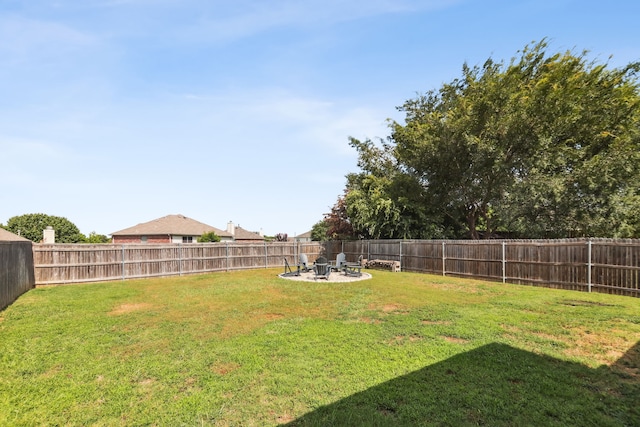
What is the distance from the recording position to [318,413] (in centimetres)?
327

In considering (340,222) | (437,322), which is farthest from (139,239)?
(437,322)

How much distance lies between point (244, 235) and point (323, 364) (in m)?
46.2

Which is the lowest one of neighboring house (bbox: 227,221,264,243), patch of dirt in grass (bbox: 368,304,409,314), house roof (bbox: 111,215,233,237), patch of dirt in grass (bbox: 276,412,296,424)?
neighboring house (bbox: 227,221,264,243)

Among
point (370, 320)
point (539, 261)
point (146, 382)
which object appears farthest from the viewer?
point (539, 261)

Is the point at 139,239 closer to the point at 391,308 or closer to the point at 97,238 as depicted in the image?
the point at 97,238

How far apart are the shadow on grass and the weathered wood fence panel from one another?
32.8ft

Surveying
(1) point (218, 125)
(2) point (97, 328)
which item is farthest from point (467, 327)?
(1) point (218, 125)

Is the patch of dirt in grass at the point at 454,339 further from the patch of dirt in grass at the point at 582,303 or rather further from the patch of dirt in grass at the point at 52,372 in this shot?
the patch of dirt in grass at the point at 52,372

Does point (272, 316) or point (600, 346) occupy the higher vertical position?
point (600, 346)

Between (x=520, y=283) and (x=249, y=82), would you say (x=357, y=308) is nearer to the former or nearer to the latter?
(x=520, y=283)

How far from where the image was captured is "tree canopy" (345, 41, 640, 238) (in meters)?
16.2

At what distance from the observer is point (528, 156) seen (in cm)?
1833

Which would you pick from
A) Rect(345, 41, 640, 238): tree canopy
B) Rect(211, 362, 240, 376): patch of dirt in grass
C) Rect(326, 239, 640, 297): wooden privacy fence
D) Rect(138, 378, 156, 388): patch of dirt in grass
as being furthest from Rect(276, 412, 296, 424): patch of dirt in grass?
Rect(345, 41, 640, 238): tree canopy

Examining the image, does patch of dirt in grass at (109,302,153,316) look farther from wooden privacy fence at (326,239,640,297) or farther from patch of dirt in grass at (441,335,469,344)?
wooden privacy fence at (326,239,640,297)
